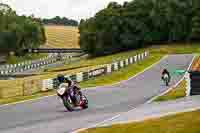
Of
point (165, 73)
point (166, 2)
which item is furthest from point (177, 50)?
point (165, 73)

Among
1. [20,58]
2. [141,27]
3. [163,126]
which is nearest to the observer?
[163,126]

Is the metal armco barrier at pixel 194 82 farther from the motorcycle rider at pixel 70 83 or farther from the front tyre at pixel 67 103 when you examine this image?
the front tyre at pixel 67 103

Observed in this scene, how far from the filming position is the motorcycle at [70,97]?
22078mm

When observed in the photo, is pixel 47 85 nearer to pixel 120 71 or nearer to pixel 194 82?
pixel 194 82

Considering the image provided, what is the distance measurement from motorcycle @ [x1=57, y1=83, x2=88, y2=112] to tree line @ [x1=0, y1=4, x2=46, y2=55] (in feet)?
359

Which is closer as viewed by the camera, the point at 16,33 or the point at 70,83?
the point at 70,83

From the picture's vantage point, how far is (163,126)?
13531mm

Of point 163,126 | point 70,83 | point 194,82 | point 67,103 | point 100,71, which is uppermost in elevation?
point 163,126

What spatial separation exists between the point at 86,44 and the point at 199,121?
325 ft

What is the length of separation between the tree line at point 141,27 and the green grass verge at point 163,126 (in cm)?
9293

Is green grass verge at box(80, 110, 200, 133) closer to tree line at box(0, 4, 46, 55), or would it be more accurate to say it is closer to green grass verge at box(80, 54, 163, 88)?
green grass verge at box(80, 54, 163, 88)

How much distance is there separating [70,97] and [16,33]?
113 meters

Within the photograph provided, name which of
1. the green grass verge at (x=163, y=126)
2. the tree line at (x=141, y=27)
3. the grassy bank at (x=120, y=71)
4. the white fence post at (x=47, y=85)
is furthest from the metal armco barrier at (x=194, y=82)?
the tree line at (x=141, y=27)

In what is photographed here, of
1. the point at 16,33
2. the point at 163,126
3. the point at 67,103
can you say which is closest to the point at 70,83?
the point at 67,103
